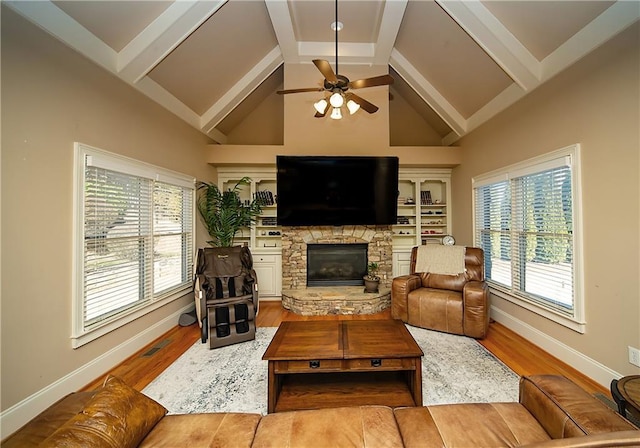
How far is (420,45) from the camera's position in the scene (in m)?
3.67

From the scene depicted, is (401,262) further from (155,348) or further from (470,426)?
(155,348)

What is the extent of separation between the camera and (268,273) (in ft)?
15.9

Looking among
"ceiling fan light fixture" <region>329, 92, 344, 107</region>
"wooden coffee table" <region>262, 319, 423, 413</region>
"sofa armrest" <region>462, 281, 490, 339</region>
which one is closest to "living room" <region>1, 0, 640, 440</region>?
"sofa armrest" <region>462, 281, 490, 339</region>

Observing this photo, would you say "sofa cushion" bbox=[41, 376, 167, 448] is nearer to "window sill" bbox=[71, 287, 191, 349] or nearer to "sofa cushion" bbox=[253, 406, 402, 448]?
"sofa cushion" bbox=[253, 406, 402, 448]

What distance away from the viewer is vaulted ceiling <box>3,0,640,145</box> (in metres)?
2.33

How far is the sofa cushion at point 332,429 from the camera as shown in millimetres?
1090

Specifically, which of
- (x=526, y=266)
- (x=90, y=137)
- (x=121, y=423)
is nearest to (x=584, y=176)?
(x=526, y=266)

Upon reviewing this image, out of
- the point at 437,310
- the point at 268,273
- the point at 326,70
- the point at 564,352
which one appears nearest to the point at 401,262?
the point at 437,310

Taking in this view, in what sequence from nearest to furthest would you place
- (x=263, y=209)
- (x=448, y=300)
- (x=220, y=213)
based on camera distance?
(x=448, y=300), (x=220, y=213), (x=263, y=209)

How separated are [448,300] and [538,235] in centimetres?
127

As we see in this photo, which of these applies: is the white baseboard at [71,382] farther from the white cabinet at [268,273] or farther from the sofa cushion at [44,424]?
the white cabinet at [268,273]

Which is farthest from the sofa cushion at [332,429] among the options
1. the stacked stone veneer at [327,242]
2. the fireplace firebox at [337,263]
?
the fireplace firebox at [337,263]

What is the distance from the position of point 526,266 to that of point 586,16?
8.36ft

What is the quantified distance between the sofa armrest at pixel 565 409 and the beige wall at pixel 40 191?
3.22 metres
